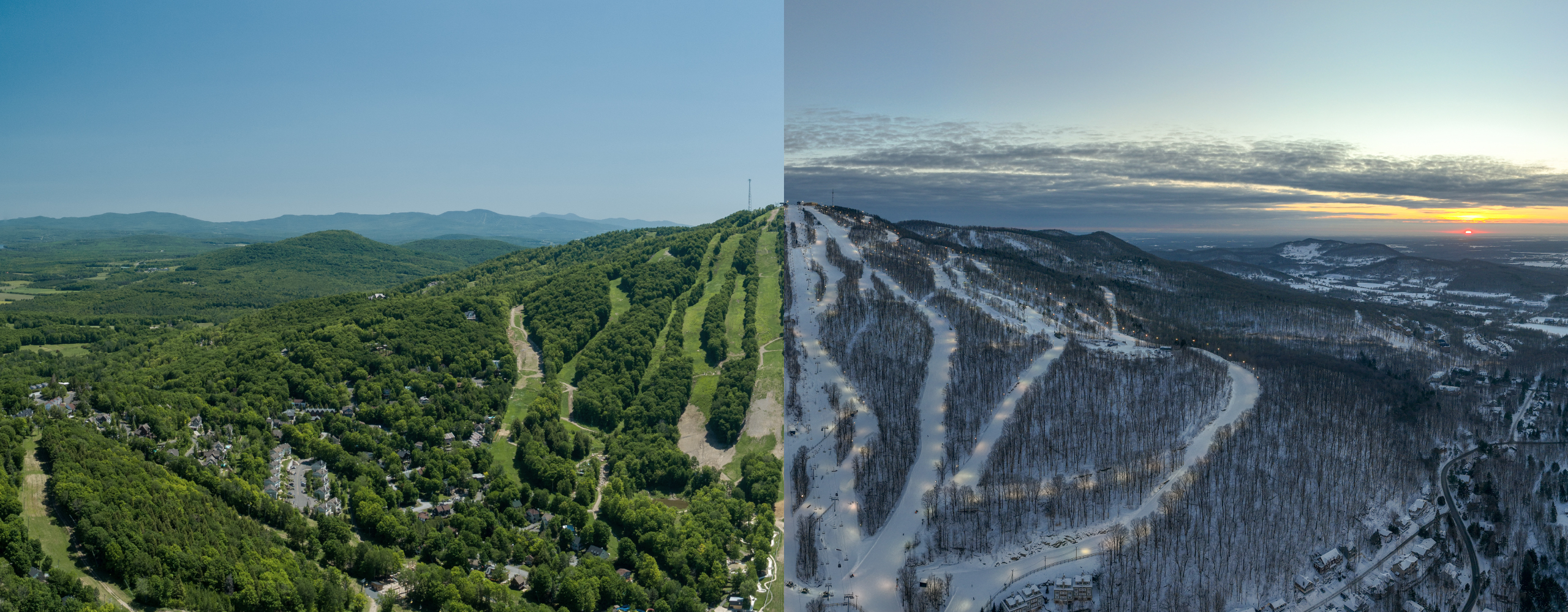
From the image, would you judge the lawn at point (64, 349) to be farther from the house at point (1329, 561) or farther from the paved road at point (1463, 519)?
the paved road at point (1463, 519)

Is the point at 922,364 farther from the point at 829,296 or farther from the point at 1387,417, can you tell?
the point at 1387,417

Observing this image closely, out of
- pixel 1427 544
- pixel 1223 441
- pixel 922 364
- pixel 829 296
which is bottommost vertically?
pixel 1427 544

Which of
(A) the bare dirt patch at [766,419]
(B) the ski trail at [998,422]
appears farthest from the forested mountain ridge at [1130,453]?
(A) the bare dirt patch at [766,419]

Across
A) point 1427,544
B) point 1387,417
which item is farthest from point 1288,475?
point 1387,417

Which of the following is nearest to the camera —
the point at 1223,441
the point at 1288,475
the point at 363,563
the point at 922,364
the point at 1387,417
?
the point at 363,563

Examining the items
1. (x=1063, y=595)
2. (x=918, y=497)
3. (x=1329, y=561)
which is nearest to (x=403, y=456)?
(x=918, y=497)

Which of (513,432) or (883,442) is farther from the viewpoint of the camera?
(513,432)

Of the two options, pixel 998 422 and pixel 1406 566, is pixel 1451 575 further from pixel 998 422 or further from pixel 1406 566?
pixel 998 422

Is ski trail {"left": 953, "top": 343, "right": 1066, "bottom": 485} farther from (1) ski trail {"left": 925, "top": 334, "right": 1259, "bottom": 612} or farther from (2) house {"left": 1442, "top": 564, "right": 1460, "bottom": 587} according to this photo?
(2) house {"left": 1442, "top": 564, "right": 1460, "bottom": 587}
